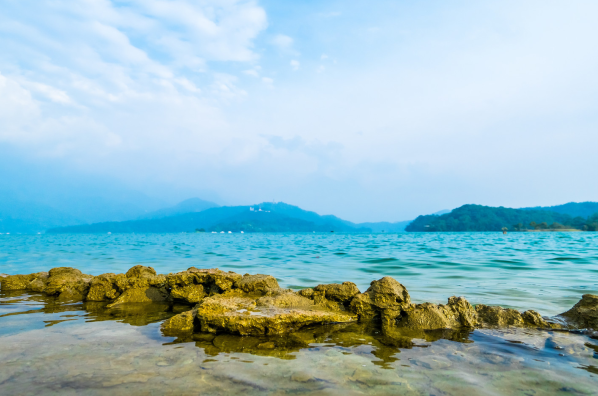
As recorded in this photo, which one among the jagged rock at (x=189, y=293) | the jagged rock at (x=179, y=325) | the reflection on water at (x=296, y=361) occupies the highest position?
the jagged rock at (x=189, y=293)

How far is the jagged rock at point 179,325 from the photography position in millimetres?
5312

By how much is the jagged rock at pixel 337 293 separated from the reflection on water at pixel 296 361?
2.44 ft

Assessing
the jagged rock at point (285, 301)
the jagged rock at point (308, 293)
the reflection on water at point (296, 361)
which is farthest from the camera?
the jagged rock at point (308, 293)

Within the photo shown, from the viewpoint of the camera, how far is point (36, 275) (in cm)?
1013

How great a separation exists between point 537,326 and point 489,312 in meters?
→ 0.70

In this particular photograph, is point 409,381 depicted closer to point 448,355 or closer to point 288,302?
point 448,355

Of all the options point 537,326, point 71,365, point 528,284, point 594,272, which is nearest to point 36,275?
point 71,365

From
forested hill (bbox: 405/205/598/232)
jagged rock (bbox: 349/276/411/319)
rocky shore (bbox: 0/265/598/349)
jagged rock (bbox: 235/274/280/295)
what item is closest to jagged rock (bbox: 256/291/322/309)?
rocky shore (bbox: 0/265/598/349)

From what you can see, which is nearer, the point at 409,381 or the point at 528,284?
the point at 409,381

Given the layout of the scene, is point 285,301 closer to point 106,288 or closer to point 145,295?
point 145,295

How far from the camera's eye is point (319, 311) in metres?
5.85

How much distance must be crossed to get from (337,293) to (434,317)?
176cm

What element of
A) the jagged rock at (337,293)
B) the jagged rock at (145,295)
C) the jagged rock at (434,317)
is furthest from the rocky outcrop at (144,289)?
the jagged rock at (434,317)

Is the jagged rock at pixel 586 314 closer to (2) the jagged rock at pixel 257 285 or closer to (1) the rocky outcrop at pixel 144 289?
(2) the jagged rock at pixel 257 285
